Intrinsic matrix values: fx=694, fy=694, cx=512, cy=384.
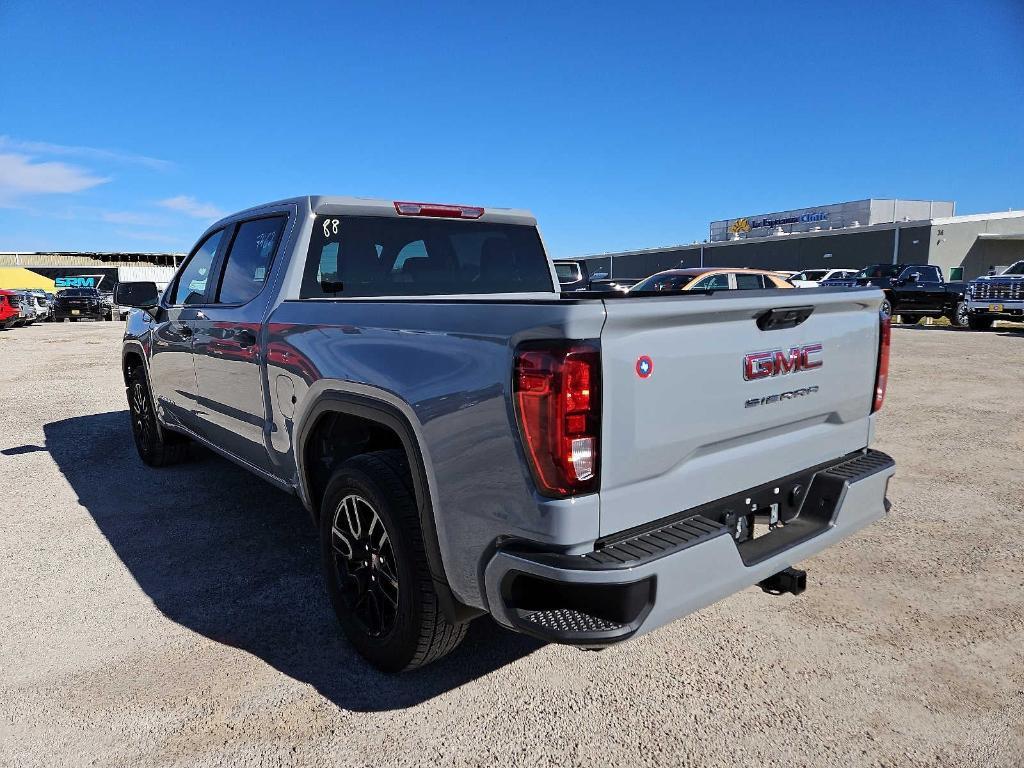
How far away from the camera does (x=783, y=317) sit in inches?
97.3

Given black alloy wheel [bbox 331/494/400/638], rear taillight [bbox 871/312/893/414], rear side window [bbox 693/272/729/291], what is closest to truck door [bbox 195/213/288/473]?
black alloy wheel [bbox 331/494/400/638]

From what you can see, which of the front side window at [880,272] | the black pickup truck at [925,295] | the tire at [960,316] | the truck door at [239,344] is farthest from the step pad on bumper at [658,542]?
the front side window at [880,272]

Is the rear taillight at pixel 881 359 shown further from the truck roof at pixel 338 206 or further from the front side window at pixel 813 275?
the front side window at pixel 813 275

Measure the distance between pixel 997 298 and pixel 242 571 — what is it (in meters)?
21.8

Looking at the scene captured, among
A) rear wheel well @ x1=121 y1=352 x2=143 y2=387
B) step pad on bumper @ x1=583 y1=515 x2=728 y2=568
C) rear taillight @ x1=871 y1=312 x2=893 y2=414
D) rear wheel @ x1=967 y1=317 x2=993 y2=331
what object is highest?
rear taillight @ x1=871 y1=312 x2=893 y2=414

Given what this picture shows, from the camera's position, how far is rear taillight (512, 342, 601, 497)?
1.95 meters

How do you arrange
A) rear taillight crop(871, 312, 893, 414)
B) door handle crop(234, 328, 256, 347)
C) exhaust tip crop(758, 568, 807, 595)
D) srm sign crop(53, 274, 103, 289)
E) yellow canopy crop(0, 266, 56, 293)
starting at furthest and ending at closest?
srm sign crop(53, 274, 103, 289) → yellow canopy crop(0, 266, 56, 293) → door handle crop(234, 328, 256, 347) → rear taillight crop(871, 312, 893, 414) → exhaust tip crop(758, 568, 807, 595)

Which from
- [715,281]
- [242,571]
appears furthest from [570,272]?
[242,571]

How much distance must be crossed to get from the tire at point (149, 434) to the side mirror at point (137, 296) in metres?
0.77

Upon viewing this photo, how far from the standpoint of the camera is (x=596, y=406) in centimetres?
197

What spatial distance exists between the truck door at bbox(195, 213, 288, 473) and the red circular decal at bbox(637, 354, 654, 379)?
83.4 inches

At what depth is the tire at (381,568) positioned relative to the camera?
2.48 meters

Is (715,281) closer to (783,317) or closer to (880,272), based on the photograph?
(783,317)

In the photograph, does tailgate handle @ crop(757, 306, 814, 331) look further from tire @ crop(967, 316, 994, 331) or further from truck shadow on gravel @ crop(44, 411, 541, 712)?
tire @ crop(967, 316, 994, 331)
